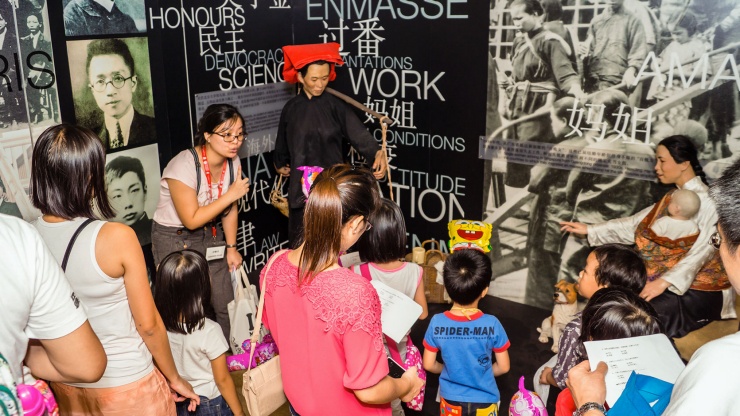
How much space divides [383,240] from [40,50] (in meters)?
2.31

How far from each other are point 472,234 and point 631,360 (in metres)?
2.83

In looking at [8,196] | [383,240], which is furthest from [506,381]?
[8,196]

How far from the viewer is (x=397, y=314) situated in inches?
108

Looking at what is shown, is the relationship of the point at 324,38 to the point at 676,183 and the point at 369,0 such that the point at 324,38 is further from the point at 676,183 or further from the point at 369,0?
the point at 676,183

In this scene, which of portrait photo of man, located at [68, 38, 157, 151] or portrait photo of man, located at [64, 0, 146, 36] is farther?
portrait photo of man, located at [68, 38, 157, 151]

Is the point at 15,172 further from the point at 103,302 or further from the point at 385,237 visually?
the point at 385,237

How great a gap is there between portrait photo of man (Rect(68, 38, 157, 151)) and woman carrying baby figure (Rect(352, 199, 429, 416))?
1949 mm

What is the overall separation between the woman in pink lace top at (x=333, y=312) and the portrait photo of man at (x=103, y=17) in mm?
2603

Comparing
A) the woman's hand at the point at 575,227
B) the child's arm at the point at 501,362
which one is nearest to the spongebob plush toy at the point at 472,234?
the woman's hand at the point at 575,227

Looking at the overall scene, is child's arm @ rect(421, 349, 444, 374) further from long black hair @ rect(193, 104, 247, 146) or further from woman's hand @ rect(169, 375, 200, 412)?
long black hair @ rect(193, 104, 247, 146)

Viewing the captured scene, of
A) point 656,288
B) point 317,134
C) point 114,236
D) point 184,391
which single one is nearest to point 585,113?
point 656,288

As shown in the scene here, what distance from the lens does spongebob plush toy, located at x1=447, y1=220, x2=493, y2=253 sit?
185 inches

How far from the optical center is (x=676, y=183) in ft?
13.7

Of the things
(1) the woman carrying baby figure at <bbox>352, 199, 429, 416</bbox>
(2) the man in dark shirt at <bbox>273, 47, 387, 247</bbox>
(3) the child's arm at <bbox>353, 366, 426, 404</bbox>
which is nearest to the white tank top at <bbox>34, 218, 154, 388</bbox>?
(3) the child's arm at <bbox>353, 366, 426, 404</bbox>
